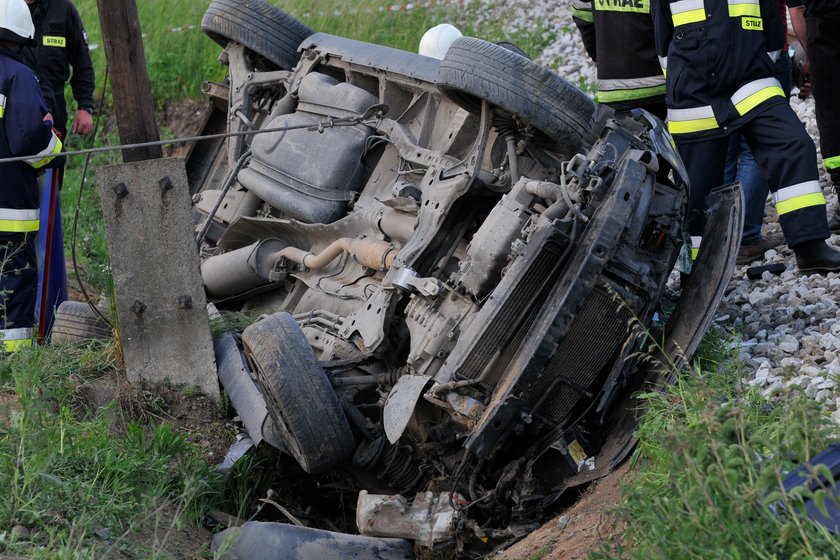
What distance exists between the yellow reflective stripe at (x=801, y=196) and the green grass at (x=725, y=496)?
1761 millimetres

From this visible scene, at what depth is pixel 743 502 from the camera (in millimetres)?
2543

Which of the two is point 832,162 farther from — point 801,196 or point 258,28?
point 258,28

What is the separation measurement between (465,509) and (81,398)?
1942 mm

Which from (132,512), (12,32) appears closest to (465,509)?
(132,512)

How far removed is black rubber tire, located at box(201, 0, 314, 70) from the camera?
6.65 metres

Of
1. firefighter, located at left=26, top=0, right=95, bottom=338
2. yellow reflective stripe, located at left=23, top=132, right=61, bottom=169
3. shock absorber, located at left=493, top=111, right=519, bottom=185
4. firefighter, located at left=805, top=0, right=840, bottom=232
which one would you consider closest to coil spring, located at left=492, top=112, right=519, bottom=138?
shock absorber, located at left=493, top=111, right=519, bottom=185

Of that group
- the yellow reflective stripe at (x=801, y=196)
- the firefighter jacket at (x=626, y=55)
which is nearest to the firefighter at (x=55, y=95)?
the firefighter jacket at (x=626, y=55)

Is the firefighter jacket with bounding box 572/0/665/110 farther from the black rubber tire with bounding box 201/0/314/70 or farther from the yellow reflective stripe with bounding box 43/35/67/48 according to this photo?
the yellow reflective stripe with bounding box 43/35/67/48

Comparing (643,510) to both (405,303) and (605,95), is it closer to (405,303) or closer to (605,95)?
(405,303)

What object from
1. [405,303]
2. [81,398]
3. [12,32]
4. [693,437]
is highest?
[693,437]

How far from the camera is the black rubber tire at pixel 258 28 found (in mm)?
6648

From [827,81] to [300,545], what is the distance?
3.70 metres

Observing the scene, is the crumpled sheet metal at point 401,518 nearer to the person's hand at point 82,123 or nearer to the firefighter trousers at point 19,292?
the firefighter trousers at point 19,292

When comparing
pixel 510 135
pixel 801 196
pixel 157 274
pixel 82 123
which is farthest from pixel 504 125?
pixel 82 123
